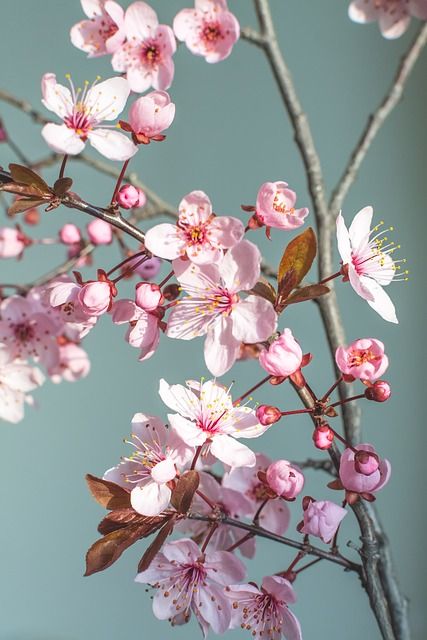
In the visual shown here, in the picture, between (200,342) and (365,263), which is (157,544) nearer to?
(365,263)

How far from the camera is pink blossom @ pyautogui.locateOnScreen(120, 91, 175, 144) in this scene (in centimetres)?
59

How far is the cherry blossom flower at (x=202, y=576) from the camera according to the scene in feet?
2.04

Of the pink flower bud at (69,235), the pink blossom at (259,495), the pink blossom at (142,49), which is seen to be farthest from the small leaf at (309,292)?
the pink flower bud at (69,235)

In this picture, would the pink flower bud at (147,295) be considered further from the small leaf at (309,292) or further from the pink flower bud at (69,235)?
the pink flower bud at (69,235)

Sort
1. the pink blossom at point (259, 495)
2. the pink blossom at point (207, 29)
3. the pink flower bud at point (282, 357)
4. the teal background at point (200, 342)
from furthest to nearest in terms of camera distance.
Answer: the teal background at point (200, 342) < the pink blossom at point (207, 29) < the pink blossom at point (259, 495) < the pink flower bud at point (282, 357)

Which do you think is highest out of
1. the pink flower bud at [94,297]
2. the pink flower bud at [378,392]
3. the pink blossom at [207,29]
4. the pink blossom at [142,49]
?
the pink blossom at [207,29]

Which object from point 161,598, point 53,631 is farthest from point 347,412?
point 53,631

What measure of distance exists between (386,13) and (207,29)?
0.25 m

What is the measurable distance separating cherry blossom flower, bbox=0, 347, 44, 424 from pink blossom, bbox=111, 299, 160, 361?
310mm

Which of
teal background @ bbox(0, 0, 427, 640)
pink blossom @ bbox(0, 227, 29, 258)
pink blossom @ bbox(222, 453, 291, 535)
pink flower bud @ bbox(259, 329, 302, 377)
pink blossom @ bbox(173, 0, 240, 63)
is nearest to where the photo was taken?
pink flower bud @ bbox(259, 329, 302, 377)

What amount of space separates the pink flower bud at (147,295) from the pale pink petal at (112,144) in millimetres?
106

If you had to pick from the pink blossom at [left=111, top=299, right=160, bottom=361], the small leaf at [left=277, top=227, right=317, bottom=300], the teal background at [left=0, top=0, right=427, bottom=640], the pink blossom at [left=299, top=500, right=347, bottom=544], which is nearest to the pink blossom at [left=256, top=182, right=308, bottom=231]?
the small leaf at [left=277, top=227, right=317, bottom=300]

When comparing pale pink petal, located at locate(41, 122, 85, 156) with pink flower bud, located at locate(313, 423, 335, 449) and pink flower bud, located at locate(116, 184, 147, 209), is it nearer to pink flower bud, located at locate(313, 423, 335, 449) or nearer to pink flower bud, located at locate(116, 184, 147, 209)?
pink flower bud, located at locate(116, 184, 147, 209)

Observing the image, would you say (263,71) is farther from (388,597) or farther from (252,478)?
(388,597)
